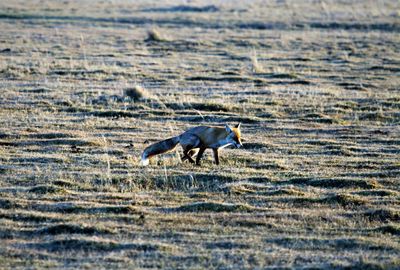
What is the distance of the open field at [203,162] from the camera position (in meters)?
8.53

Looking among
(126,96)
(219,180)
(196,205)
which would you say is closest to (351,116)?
(126,96)

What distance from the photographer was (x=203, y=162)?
13.4 m

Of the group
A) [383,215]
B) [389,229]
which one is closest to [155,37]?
[383,215]

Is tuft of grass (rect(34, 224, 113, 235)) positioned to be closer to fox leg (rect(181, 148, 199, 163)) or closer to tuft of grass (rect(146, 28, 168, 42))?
fox leg (rect(181, 148, 199, 163))

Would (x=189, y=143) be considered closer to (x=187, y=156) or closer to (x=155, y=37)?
(x=187, y=156)

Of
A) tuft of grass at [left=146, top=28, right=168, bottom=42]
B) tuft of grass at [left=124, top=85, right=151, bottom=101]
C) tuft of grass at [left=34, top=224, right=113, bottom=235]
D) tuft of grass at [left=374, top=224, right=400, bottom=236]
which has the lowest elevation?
tuft of grass at [left=374, top=224, right=400, bottom=236]

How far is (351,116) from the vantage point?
19.1 m

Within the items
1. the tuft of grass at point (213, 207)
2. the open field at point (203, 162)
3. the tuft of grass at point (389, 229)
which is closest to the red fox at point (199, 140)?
the open field at point (203, 162)

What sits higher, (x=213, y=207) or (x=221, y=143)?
(x=221, y=143)

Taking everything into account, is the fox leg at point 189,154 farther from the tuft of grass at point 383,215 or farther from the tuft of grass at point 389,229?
the tuft of grass at point 389,229

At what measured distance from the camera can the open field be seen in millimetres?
8531

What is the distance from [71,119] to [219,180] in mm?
6827

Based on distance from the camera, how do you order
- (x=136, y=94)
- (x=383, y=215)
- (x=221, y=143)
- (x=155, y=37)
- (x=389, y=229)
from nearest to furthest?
(x=389, y=229)
(x=383, y=215)
(x=221, y=143)
(x=136, y=94)
(x=155, y=37)

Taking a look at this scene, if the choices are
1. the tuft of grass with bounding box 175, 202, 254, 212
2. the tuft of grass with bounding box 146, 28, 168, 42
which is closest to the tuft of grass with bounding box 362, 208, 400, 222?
the tuft of grass with bounding box 175, 202, 254, 212
